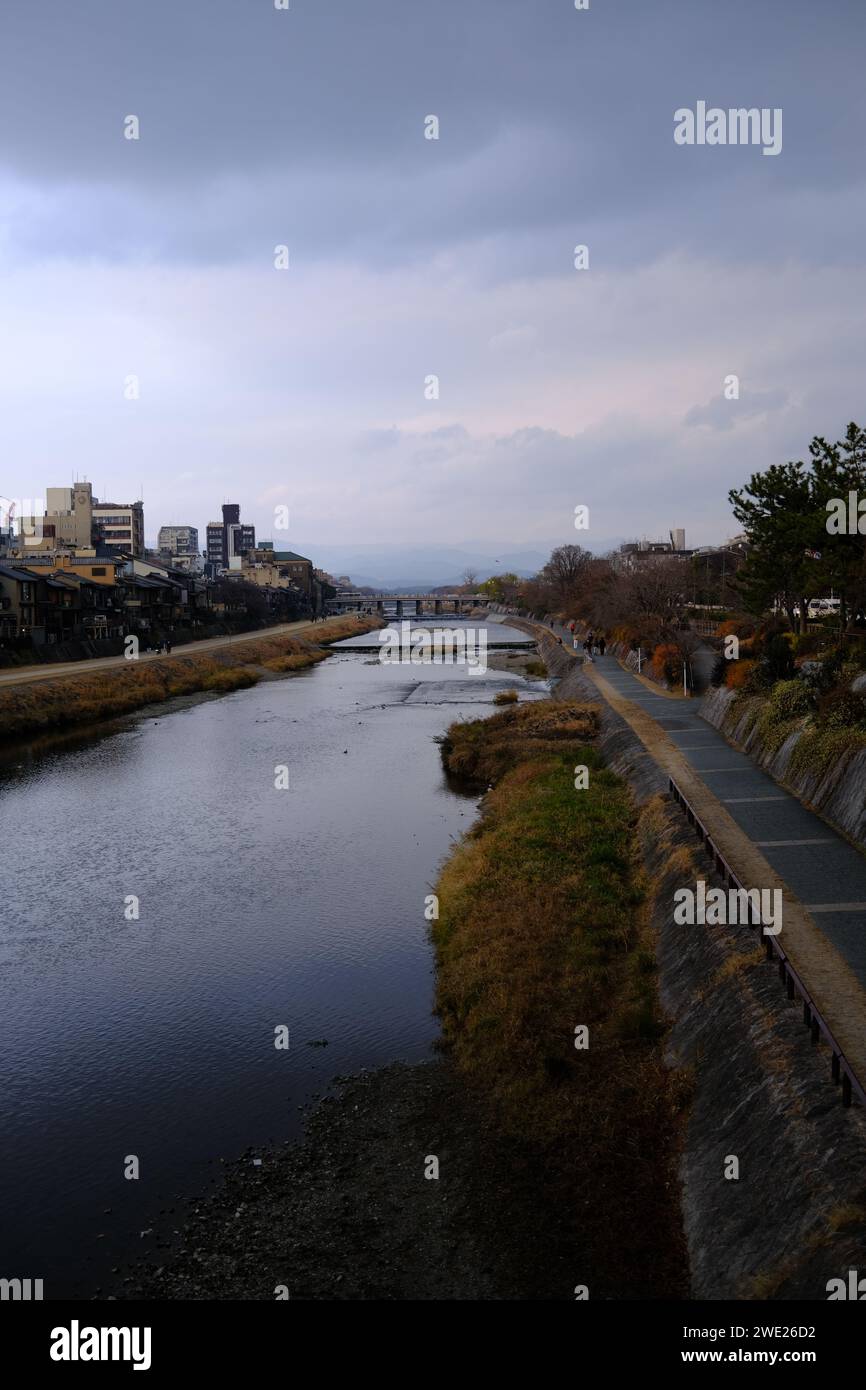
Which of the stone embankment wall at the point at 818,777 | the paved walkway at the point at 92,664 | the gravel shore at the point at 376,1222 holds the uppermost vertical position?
the paved walkway at the point at 92,664

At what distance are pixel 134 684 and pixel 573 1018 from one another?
55.3 metres

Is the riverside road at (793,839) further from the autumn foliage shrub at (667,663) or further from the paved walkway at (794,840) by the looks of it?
the autumn foliage shrub at (667,663)

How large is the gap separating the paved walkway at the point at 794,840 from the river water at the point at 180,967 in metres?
6.91

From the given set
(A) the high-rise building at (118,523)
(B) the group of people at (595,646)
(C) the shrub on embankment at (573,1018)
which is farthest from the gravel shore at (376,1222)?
(A) the high-rise building at (118,523)

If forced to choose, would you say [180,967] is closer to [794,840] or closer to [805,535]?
[794,840]

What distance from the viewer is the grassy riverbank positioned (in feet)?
172

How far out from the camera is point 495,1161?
12734 mm

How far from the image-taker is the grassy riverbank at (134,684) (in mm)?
52312

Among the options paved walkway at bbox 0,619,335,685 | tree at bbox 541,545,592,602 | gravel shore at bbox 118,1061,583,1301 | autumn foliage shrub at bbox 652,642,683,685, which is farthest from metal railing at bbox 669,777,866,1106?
tree at bbox 541,545,592,602

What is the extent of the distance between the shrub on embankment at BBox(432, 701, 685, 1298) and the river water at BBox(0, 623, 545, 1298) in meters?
1.27

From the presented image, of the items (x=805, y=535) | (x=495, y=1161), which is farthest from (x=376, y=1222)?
(x=805, y=535)
